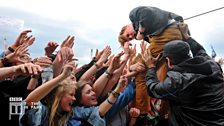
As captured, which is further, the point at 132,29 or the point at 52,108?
the point at 132,29

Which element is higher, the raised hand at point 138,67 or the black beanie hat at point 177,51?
the black beanie hat at point 177,51

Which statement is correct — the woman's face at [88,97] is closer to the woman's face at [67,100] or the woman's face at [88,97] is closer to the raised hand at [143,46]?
the woman's face at [67,100]

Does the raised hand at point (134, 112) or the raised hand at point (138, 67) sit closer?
the raised hand at point (138, 67)

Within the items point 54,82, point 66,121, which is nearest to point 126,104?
point 66,121

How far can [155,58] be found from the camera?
2.45 meters

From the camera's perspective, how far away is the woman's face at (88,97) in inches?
100.0

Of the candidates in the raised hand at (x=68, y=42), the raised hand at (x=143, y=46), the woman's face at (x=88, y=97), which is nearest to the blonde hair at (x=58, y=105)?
the woman's face at (x=88, y=97)

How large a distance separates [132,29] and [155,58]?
476mm

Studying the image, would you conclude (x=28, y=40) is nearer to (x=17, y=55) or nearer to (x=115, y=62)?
(x=17, y=55)

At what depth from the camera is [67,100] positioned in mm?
2359

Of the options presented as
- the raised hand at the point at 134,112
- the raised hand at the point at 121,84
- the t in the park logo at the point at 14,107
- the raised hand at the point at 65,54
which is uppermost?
the raised hand at the point at 65,54

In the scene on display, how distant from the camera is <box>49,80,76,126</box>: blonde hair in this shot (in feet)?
7.50

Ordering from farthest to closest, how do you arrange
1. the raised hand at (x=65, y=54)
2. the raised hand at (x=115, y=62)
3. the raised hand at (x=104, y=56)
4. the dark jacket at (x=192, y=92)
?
the raised hand at (x=104, y=56), the raised hand at (x=115, y=62), the raised hand at (x=65, y=54), the dark jacket at (x=192, y=92)

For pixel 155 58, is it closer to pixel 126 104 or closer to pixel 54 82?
pixel 126 104
